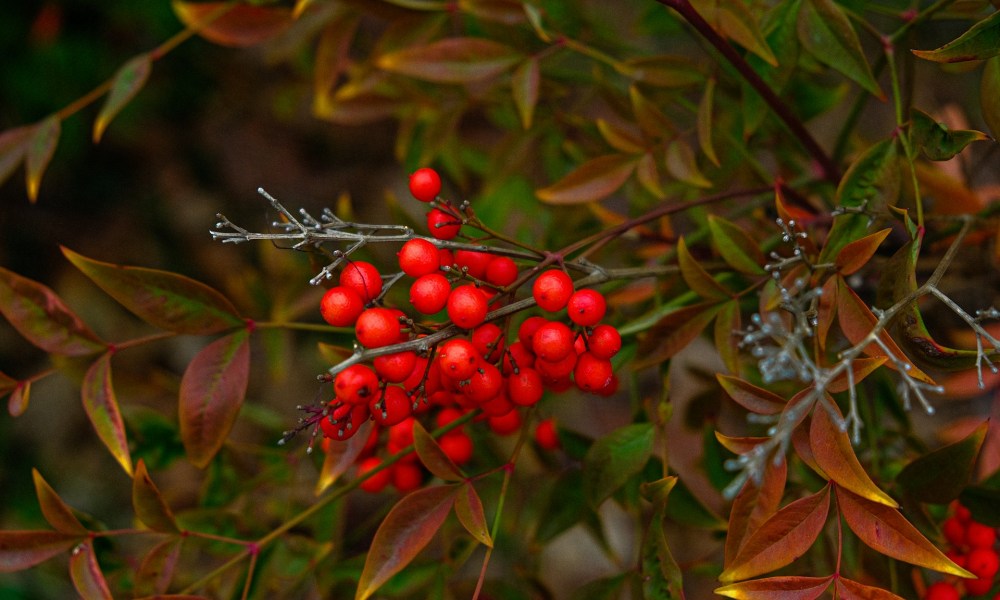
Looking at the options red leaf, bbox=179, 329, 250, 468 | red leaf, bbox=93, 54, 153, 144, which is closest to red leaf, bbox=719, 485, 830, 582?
red leaf, bbox=179, 329, 250, 468

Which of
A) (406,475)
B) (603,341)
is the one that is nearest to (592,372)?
(603,341)

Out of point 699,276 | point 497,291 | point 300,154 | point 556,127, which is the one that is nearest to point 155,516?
point 497,291

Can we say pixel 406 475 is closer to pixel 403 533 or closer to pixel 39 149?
pixel 403 533

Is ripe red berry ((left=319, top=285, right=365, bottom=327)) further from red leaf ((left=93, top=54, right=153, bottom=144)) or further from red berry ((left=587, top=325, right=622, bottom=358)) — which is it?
A: red leaf ((left=93, top=54, right=153, bottom=144))

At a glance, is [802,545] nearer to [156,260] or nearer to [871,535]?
[871,535]

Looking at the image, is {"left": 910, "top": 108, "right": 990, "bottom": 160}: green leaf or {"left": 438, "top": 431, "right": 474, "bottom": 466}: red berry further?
{"left": 438, "top": 431, "right": 474, "bottom": 466}: red berry
